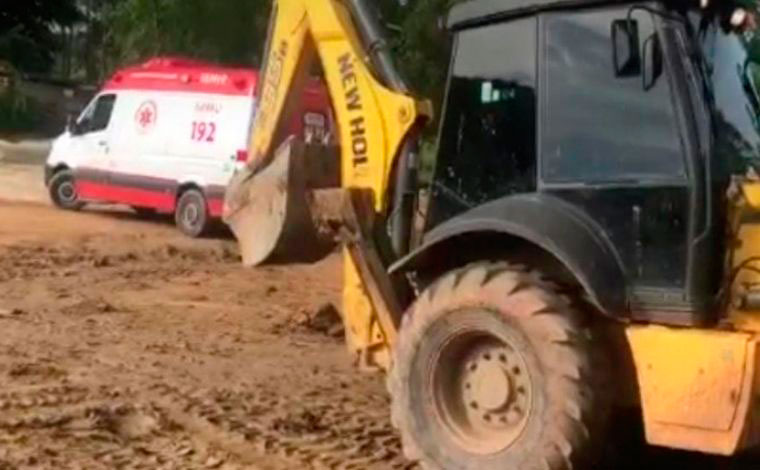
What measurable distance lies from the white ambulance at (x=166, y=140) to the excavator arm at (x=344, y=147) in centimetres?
1114

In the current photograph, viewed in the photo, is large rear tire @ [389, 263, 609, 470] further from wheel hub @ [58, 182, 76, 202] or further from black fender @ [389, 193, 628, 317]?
wheel hub @ [58, 182, 76, 202]

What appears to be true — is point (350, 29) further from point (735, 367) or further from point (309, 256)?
point (735, 367)

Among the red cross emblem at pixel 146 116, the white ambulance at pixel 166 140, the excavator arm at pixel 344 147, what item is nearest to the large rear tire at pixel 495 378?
the excavator arm at pixel 344 147

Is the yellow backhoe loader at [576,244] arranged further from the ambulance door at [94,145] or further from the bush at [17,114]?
the bush at [17,114]

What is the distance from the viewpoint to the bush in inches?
1502

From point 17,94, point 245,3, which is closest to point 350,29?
point 245,3

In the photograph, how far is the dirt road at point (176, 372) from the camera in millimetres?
7957

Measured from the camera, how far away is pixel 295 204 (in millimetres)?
8367

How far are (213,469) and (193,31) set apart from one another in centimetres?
2728

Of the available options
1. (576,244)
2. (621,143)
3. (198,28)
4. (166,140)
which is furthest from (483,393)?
(198,28)

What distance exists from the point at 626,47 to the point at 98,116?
17256 mm

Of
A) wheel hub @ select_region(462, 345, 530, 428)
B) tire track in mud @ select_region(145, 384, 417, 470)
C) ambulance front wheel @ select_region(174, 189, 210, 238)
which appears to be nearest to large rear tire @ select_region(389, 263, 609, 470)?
wheel hub @ select_region(462, 345, 530, 428)

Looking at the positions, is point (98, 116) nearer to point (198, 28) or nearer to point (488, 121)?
point (198, 28)

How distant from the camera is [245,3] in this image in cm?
3338
